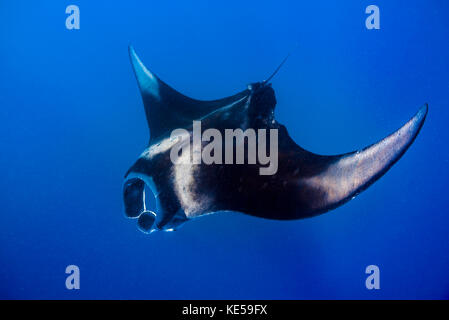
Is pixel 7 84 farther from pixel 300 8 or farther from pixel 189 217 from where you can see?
pixel 300 8

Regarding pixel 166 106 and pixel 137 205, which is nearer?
pixel 137 205

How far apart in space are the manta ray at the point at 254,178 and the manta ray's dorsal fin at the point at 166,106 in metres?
0.19

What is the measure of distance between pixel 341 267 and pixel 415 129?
11.8 ft

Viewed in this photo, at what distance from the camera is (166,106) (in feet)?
9.33

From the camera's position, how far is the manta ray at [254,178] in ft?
6.98

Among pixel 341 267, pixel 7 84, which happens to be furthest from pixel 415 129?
pixel 7 84

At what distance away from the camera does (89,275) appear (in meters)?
4.70

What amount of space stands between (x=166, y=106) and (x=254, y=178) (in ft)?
3.68
